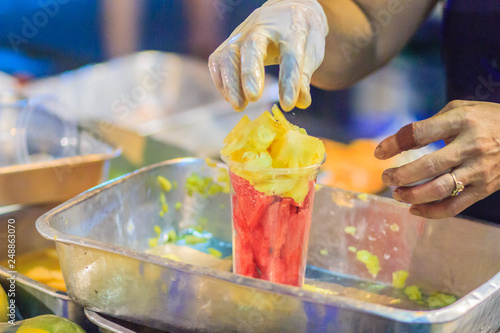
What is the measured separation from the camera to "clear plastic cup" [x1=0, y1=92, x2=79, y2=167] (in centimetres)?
160

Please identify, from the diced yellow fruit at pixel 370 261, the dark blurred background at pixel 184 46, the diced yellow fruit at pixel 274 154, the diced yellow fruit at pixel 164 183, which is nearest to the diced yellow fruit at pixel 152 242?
the diced yellow fruit at pixel 164 183

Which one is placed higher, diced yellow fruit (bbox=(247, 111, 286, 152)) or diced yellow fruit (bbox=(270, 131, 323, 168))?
diced yellow fruit (bbox=(247, 111, 286, 152))

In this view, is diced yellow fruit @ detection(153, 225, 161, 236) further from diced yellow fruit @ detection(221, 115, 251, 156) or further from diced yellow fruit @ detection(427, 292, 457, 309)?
diced yellow fruit @ detection(427, 292, 457, 309)

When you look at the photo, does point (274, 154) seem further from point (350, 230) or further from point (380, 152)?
point (350, 230)

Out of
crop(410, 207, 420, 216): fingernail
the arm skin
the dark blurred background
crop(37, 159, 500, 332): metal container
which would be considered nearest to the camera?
crop(37, 159, 500, 332): metal container

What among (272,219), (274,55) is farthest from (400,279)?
(274,55)

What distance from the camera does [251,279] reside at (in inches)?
32.3

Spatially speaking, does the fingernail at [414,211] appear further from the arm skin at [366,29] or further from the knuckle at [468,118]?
the arm skin at [366,29]

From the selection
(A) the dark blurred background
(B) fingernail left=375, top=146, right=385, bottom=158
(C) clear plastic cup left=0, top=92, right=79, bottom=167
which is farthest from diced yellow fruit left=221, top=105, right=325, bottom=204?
(A) the dark blurred background

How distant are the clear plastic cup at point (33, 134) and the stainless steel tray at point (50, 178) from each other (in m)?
0.16

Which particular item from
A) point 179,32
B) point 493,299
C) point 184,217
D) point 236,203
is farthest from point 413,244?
point 179,32

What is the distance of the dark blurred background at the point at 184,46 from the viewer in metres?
2.55

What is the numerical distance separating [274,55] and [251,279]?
1.90ft

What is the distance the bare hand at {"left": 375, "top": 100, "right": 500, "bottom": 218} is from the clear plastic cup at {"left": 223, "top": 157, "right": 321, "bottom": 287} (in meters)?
0.22
